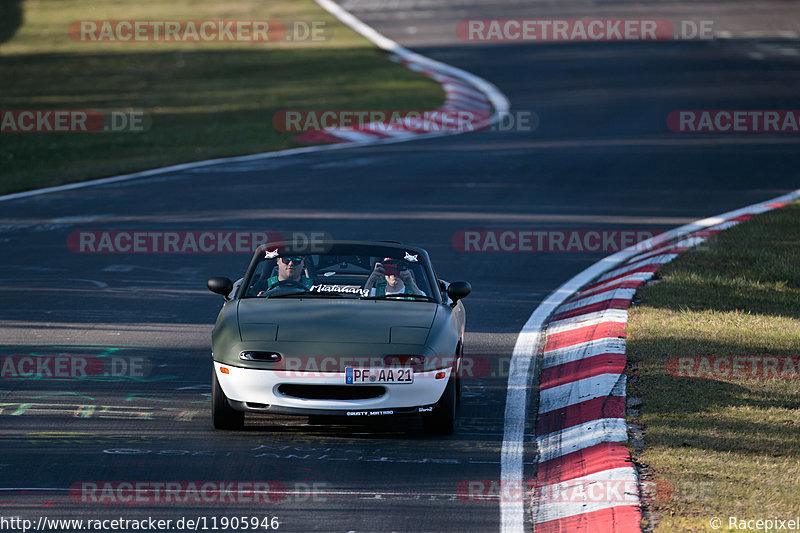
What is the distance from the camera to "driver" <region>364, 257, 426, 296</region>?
8703mm

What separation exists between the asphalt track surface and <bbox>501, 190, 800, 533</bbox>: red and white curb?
153 mm

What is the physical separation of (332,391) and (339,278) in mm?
1936

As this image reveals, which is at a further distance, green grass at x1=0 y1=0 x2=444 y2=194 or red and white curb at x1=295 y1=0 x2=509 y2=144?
red and white curb at x1=295 y1=0 x2=509 y2=144

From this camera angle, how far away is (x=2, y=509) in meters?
6.18

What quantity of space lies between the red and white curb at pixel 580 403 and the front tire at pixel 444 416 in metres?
0.41

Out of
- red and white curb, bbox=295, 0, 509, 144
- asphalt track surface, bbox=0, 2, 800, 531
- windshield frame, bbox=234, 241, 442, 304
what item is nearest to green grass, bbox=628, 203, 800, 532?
asphalt track surface, bbox=0, 2, 800, 531

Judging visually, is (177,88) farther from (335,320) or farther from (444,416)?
(444,416)

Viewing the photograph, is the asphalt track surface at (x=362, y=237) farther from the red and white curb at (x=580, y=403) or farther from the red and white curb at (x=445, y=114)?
the red and white curb at (x=445, y=114)

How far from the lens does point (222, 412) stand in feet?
25.2

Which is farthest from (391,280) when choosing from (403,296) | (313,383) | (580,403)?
(580,403)

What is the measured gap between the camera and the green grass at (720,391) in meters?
6.15

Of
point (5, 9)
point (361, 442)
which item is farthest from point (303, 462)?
point (5, 9)

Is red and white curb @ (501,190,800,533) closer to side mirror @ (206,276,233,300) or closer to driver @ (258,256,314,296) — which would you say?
driver @ (258,256,314,296)

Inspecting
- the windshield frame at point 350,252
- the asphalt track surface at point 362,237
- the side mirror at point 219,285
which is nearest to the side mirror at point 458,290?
the windshield frame at point 350,252
